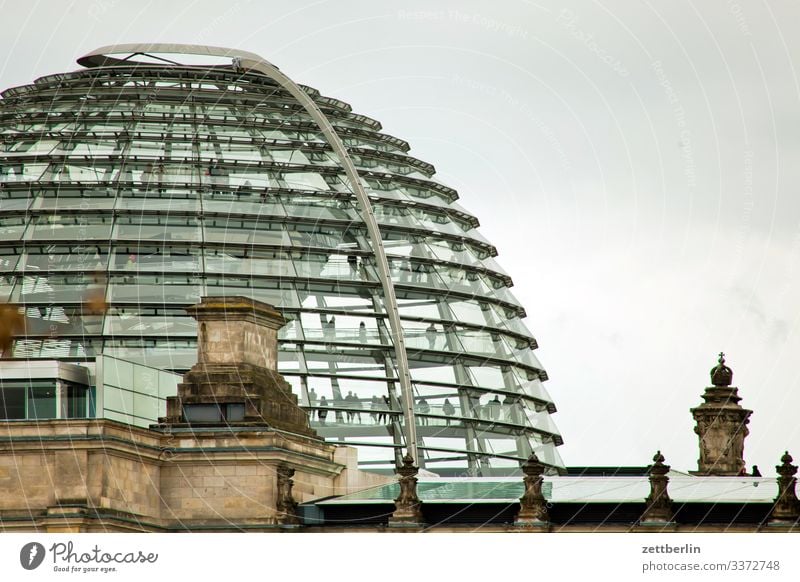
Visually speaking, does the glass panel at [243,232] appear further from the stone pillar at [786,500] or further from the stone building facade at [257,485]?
the stone pillar at [786,500]

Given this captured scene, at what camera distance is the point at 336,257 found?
77.5 metres

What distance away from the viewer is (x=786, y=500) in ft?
193

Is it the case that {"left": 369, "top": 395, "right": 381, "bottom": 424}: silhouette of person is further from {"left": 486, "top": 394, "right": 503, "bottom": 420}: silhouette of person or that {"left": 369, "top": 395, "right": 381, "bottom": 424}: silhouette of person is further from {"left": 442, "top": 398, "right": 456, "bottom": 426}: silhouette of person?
{"left": 486, "top": 394, "right": 503, "bottom": 420}: silhouette of person

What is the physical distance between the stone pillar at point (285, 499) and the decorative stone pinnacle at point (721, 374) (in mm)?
15348

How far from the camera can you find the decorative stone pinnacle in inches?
2832

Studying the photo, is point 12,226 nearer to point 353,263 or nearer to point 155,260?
point 155,260

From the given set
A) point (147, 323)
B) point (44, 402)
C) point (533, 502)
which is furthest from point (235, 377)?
point (147, 323)

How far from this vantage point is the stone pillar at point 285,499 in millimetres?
61312

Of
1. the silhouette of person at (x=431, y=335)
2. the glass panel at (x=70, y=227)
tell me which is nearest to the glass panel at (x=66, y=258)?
the glass panel at (x=70, y=227)

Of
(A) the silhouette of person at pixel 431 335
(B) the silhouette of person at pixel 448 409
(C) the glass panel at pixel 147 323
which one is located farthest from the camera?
A: (A) the silhouette of person at pixel 431 335

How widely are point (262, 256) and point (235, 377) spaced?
47.3 ft
